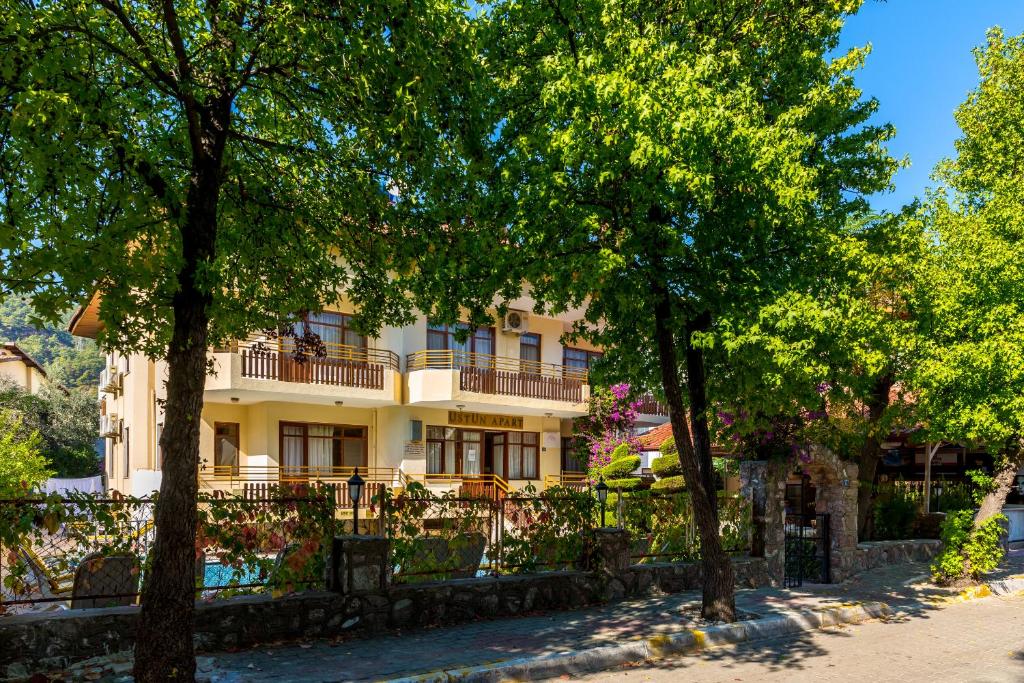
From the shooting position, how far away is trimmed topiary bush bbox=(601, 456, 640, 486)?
2445 centimetres

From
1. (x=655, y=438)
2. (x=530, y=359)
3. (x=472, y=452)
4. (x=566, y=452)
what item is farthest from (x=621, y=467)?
(x=566, y=452)

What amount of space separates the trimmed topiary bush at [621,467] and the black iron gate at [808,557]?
885cm

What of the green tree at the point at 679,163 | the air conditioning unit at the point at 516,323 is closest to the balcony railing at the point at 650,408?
the air conditioning unit at the point at 516,323

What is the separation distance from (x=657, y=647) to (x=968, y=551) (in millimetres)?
8115

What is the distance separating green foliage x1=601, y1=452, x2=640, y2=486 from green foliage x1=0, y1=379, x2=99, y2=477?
3489 centimetres

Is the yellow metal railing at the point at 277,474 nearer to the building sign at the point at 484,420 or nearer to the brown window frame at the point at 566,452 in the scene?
the building sign at the point at 484,420

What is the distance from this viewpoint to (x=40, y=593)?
8359 millimetres

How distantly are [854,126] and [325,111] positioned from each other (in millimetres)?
7771

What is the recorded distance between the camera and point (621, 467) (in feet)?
80.2

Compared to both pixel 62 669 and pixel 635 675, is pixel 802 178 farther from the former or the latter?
pixel 62 669

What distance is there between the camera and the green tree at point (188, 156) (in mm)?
6605

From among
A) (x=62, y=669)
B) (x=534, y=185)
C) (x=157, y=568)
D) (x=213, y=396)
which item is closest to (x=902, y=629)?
(x=534, y=185)

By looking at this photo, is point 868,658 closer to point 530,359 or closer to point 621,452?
point 621,452

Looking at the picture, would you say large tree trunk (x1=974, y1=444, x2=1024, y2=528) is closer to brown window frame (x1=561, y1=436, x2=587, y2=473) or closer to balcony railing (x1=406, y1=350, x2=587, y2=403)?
balcony railing (x1=406, y1=350, x2=587, y2=403)
